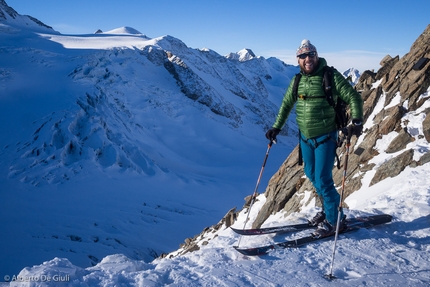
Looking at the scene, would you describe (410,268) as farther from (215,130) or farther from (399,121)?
(215,130)

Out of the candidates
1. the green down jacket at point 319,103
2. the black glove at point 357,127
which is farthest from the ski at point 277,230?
the black glove at point 357,127

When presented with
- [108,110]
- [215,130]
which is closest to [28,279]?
[108,110]

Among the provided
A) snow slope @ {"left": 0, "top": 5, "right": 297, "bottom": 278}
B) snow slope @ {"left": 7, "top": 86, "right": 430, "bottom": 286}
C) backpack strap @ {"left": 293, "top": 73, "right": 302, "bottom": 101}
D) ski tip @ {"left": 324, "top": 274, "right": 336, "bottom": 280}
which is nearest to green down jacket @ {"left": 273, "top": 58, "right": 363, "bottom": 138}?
backpack strap @ {"left": 293, "top": 73, "right": 302, "bottom": 101}

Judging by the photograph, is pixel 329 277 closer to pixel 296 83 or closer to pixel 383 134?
pixel 296 83

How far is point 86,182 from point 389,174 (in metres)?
20.6

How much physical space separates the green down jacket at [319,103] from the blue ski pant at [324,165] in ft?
0.41

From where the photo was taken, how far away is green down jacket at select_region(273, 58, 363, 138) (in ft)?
14.6

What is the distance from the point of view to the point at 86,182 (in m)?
23.4

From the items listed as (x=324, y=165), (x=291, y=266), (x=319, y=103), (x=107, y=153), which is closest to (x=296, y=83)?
(x=319, y=103)

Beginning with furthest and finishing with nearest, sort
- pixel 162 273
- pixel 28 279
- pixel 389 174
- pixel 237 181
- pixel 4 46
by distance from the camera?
pixel 4 46, pixel 237 181, pixel 389 174, pixel 162 273, pixel 28 279

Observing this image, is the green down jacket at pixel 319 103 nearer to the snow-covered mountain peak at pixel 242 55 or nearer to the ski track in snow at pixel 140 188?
the ski track in snow at pixel 140 188

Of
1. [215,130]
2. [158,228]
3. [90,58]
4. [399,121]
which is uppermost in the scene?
[90,58]

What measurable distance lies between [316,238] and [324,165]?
1.09 metres

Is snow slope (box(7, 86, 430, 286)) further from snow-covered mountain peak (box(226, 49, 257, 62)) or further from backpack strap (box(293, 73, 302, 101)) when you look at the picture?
snow-covered mountain peak (box(226, 49, 257, 62))
